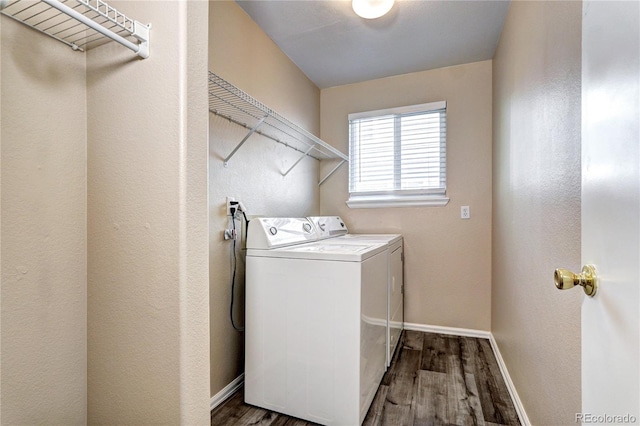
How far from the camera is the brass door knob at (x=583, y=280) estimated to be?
608 mm

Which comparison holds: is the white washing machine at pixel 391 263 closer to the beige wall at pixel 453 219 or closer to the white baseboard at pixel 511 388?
the beige wall at pixel 453 219

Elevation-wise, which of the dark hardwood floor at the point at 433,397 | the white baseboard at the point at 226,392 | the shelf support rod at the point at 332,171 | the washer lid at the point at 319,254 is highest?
the shelf support rod at the point at 332,171

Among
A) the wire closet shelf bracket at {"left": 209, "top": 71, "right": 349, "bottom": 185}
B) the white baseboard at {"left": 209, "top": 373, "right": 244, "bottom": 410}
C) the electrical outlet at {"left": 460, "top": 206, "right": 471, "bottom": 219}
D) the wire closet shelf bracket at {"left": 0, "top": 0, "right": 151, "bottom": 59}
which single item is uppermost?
the wire closet shelf bracket at {"left": 209, "top": 71, "right": 349, "bottom": 185}

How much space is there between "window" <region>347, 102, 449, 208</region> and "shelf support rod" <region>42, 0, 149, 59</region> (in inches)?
91.0

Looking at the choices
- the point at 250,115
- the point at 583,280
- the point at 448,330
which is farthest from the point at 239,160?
the point at 448,330

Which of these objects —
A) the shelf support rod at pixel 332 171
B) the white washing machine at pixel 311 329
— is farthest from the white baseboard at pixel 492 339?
the shelf support rod at pixel 332 171

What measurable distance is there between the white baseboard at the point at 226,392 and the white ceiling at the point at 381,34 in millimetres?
2348

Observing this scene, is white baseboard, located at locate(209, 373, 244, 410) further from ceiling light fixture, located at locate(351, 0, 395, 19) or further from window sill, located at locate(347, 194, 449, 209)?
ceiling light fixture, located at locate(351, 0, 395, 19)

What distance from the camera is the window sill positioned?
2732mm

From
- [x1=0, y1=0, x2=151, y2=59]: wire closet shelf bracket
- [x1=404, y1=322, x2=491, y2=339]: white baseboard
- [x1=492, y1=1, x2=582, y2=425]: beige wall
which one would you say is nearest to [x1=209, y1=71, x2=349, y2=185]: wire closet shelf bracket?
[x1=0, y1=0, x2=151, y2=59]: wire closet shelf bracket

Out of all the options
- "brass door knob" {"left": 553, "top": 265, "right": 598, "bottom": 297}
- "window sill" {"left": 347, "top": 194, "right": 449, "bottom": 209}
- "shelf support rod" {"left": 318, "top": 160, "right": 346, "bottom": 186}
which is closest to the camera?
"brass door knob" {"left": 553, "top": 265, "right": 598, "bottom": 297}

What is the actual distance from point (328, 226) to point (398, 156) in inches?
39.6

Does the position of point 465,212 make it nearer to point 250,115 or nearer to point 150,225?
point 250,115

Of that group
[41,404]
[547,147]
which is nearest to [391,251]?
[547,147]
